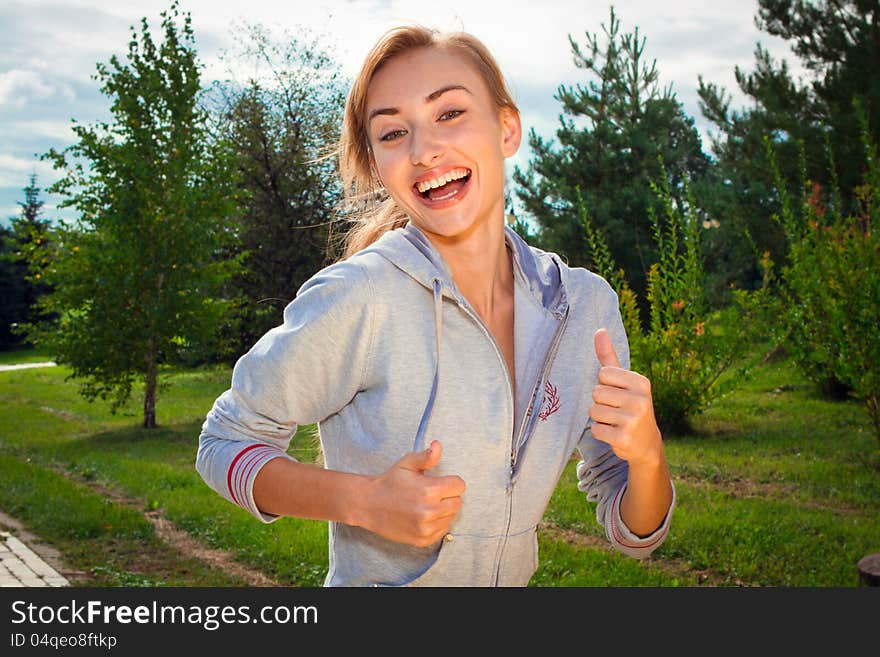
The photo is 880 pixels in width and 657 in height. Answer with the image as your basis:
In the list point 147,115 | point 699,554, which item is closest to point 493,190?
point 699,554

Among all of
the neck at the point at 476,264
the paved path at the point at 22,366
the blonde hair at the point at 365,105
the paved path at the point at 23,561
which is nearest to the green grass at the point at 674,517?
the paved path at the point at 23,561

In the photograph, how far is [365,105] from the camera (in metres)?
2.11

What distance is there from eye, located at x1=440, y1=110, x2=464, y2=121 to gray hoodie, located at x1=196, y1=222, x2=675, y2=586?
297mm

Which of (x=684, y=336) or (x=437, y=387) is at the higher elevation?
(x=684, y=336)

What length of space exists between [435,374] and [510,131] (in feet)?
2.70

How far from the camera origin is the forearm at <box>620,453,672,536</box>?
1831 mm

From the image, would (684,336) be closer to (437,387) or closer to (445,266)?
(445,266)

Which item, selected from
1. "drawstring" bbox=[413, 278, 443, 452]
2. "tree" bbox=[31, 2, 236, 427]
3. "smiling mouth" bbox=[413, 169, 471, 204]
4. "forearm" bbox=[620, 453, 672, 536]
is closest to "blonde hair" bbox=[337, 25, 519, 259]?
"smiling mouth" bbox=[413, 169, 471, 204]

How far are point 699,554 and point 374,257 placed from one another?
4.26m

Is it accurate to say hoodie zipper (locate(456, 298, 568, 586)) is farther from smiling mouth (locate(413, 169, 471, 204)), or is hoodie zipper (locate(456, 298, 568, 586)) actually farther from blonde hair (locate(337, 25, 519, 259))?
blonde hair (locate(337, 25, 519, 259))

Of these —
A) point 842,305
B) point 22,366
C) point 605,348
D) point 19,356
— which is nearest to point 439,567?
point 605,348

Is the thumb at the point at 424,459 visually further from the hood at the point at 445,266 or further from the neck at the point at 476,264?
the neck at the point at 476,264

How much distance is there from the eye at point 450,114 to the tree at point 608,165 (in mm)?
14380

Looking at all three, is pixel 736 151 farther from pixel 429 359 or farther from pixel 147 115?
pixel 429 359
